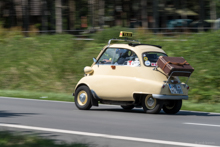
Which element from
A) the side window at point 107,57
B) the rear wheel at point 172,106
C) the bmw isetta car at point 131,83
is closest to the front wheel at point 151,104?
the bmw isetta car at point 131,83

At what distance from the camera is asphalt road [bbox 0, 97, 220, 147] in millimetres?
7496

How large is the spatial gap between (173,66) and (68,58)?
1185cm

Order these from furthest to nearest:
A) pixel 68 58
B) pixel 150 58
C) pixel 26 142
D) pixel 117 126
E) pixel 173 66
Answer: pixel 68 58 < pixel 150 58 < pixel 173 66 < pixel 117 126 < pixel 26 142

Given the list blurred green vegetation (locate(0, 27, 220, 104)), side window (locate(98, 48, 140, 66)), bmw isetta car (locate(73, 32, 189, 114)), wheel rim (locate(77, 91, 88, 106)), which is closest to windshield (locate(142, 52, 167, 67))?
bmw isetta car (locate(73, 32, 189, 114))

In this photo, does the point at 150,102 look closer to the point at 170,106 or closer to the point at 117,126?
the point at 170,106

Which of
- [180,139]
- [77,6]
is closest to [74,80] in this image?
[180,139]

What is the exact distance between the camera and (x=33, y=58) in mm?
23641

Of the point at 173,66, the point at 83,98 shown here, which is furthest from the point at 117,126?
the point at 83,98

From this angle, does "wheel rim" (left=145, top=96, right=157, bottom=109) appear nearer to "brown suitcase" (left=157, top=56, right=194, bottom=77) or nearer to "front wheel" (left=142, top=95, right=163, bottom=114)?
"front wheel" (left=142, top=95, right=163, bottom=114)

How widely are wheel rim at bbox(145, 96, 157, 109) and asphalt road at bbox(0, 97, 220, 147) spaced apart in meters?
0.28

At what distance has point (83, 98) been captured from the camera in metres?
12.7

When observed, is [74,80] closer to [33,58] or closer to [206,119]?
[33,58]

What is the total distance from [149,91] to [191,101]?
216 inches

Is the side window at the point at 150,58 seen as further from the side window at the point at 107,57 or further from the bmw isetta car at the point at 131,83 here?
the side window at the point at 107,57
